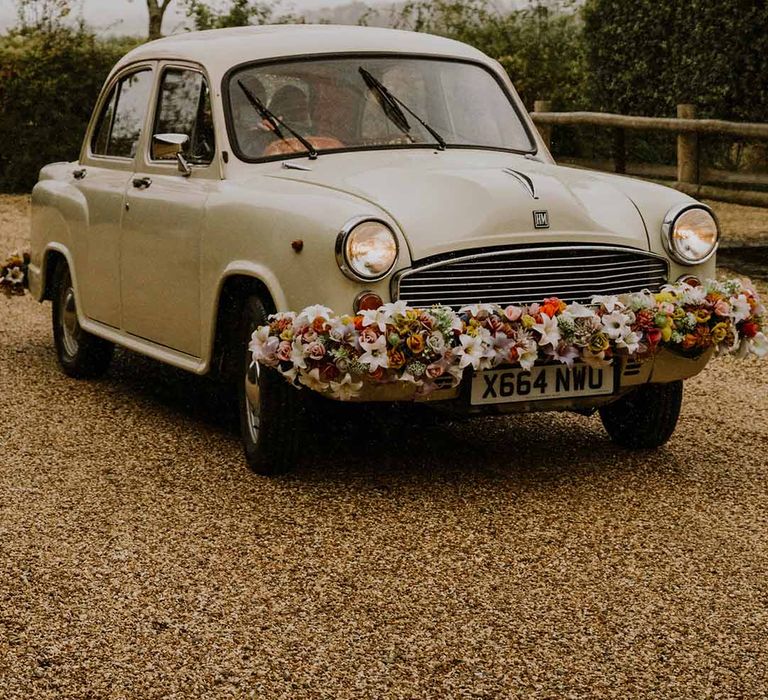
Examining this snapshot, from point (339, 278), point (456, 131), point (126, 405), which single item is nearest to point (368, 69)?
point (456, 131)

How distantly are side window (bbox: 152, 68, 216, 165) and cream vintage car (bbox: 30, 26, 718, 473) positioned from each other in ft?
0.04

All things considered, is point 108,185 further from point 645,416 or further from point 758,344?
point 758,344

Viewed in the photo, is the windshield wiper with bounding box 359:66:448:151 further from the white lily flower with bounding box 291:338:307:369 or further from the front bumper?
the white lily flower with bounding box 291:338:307:369

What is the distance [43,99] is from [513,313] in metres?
14.4

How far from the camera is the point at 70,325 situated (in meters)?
7.79

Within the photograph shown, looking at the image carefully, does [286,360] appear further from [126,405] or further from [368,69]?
[126,405]

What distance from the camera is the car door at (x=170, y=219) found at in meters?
6.02

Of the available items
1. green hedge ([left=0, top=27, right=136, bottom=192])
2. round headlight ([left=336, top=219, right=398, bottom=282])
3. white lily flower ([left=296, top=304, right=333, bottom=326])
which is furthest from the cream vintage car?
green hedge ([left=0, top=27, right=136, bottom=192])

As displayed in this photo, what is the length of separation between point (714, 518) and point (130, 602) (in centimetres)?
→ 211

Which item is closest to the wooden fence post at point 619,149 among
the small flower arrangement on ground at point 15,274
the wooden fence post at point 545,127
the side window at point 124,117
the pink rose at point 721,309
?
the wooden fence post at point 545,127

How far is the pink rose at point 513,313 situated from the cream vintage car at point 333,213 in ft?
0.46

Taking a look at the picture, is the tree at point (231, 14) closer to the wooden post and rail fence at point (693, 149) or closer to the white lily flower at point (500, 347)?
the wooden post and rail fence at point (693, 149)

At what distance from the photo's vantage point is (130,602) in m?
4.22

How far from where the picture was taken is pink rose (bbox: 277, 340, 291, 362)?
4969mm
